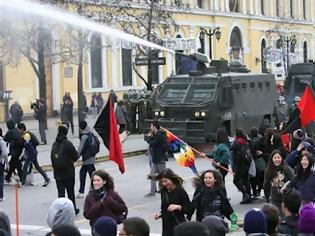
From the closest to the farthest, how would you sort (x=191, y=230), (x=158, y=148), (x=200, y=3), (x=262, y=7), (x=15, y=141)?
(x=191, y=230), (x=158, y=148), (x=15, y=141), (x=200, y=3), (x=262, y=7)

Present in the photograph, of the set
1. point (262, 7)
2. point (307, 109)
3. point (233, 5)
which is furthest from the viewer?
point (262, 7)

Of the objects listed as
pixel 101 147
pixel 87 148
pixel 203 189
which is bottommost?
pixel 101 147

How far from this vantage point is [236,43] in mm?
65875

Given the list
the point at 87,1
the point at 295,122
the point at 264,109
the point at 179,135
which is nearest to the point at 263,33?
the point at 87,1

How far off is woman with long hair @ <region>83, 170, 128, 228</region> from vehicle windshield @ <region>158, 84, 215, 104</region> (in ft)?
48.3

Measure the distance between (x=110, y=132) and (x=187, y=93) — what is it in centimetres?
1142

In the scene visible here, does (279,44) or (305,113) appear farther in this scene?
(279,44)

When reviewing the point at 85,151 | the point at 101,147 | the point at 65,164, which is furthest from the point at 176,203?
the point at 101,147

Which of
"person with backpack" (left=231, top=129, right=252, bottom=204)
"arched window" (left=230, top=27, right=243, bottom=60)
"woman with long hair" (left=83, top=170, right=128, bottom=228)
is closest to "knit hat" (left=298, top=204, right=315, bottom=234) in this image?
"woman with long hair" (left=83, top=170, right=128, bottom=228)

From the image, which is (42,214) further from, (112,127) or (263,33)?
(263,33)

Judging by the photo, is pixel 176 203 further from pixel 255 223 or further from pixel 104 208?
pixel 255 223

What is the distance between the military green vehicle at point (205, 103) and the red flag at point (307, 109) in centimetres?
847

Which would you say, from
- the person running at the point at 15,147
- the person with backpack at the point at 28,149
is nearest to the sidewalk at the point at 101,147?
the person running at the point at 15,147

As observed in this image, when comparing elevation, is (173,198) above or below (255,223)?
below
